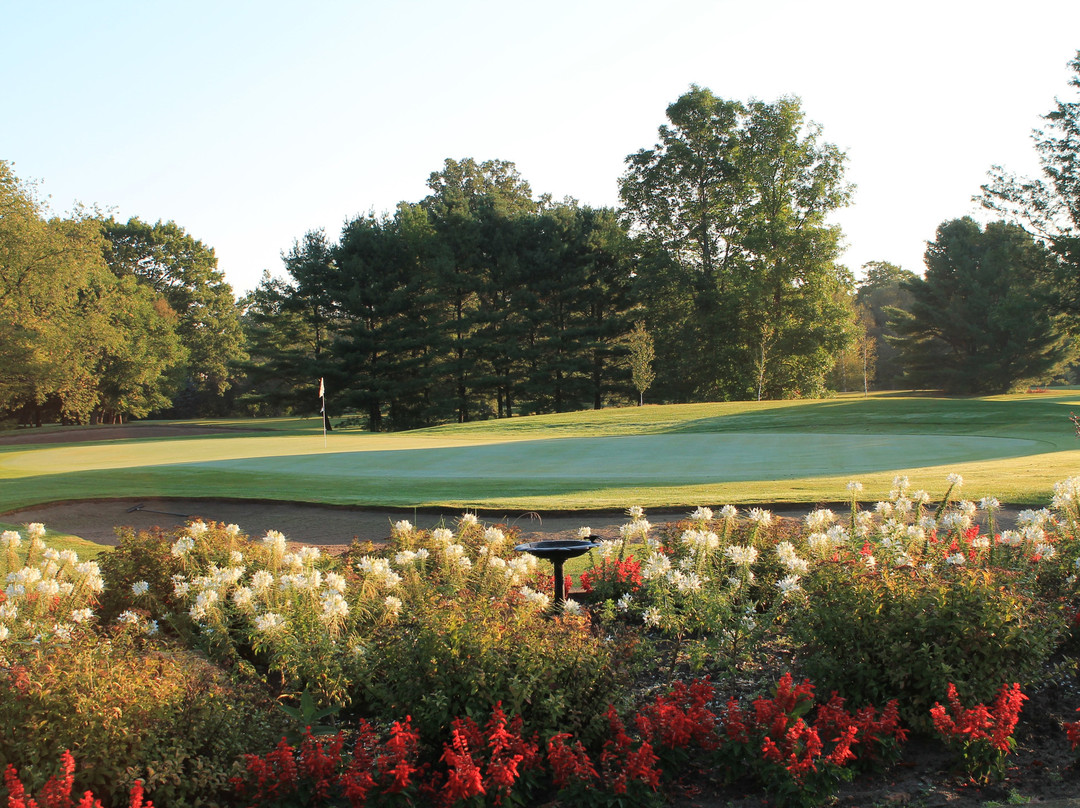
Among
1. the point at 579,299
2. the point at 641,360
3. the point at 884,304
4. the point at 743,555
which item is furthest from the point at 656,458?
the point at 884,304

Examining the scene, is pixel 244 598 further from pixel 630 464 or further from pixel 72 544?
pixel 630 464

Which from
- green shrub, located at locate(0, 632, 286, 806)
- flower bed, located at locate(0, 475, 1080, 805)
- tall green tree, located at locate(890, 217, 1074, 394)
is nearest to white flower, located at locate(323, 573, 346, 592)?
flower bed, located at locate(0, 475, 1080, 805)

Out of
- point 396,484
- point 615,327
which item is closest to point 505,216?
point 615,327

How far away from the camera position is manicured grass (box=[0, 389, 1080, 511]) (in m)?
12.1

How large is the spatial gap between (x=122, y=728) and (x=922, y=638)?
12.1 feet

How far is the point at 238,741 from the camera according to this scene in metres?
3.54

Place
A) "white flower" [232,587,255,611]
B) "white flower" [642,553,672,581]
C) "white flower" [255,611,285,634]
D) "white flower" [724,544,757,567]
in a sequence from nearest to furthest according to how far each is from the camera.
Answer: "white flower" [255,611,285,634] → "white flower" [232,587,255,611] → "white flower" [642,553,672,581] → "white flower" [724,544,757,567]

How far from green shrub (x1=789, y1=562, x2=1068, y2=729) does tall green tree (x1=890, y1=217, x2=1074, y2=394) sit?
2129 inches

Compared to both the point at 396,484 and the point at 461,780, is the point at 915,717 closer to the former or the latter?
the point at 461,780

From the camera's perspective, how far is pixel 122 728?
3285 mm

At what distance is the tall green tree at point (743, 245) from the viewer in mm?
47375

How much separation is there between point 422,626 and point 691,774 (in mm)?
1488

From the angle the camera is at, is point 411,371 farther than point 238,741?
Yes

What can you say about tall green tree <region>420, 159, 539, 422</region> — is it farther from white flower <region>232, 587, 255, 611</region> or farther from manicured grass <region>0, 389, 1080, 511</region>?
white flower <region>232, 587, 255, 611</region>
